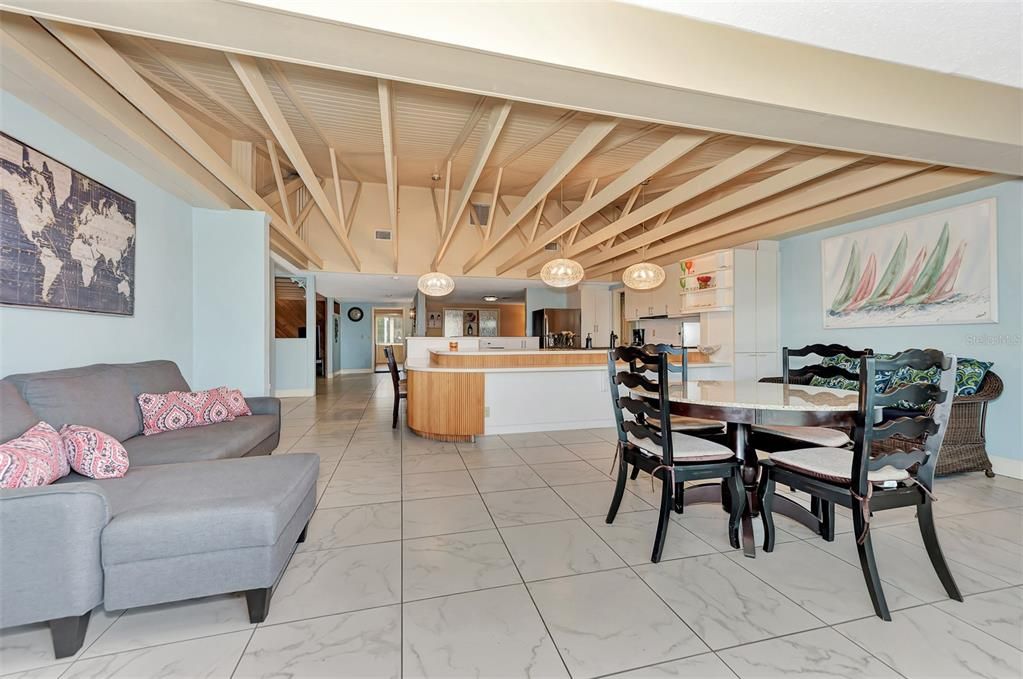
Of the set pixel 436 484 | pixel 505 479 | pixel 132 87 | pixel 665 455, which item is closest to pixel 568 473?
pixel 505 479

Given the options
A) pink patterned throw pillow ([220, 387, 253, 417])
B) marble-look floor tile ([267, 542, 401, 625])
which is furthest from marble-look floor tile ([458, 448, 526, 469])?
pink patterned throw pillow ([220, 387, 253, 417])

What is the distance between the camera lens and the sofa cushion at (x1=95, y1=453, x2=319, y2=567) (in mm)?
1368

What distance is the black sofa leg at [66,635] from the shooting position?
4.34ft

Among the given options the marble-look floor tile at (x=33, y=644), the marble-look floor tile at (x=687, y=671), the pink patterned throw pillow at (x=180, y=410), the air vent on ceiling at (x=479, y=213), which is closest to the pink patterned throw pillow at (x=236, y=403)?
the pink patterned throw pillow at (x=180, y=410)

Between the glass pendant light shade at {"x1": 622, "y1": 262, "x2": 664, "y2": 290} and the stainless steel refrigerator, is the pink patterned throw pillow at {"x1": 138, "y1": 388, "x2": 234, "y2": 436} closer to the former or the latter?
the glass pendant light shade at {"x1": 622, "y1": 262, "x2": 664, "y2": 290}

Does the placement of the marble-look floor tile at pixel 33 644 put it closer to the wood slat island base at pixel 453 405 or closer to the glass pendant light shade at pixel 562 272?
the wood slat island base at pixel 453 405

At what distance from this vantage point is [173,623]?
4.95 ft

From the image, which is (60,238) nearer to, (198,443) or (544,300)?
(198,443)

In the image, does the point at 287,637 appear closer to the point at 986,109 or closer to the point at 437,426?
the point at 437,426

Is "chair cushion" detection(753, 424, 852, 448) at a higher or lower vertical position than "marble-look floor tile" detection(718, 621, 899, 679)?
higher

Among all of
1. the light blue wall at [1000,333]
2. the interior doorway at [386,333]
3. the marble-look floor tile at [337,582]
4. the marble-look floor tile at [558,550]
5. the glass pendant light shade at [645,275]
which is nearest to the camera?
the marble-look floor tile at [337,582]

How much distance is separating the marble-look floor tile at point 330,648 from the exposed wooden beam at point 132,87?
2768 mm

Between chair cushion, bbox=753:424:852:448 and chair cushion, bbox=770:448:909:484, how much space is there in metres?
0.25

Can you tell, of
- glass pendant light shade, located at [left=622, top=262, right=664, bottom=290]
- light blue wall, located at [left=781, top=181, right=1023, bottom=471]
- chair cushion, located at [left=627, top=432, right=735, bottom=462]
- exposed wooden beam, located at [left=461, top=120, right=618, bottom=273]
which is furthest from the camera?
glass pendant light shade, located at [left=622, top=262, right=664, bottom=290]
